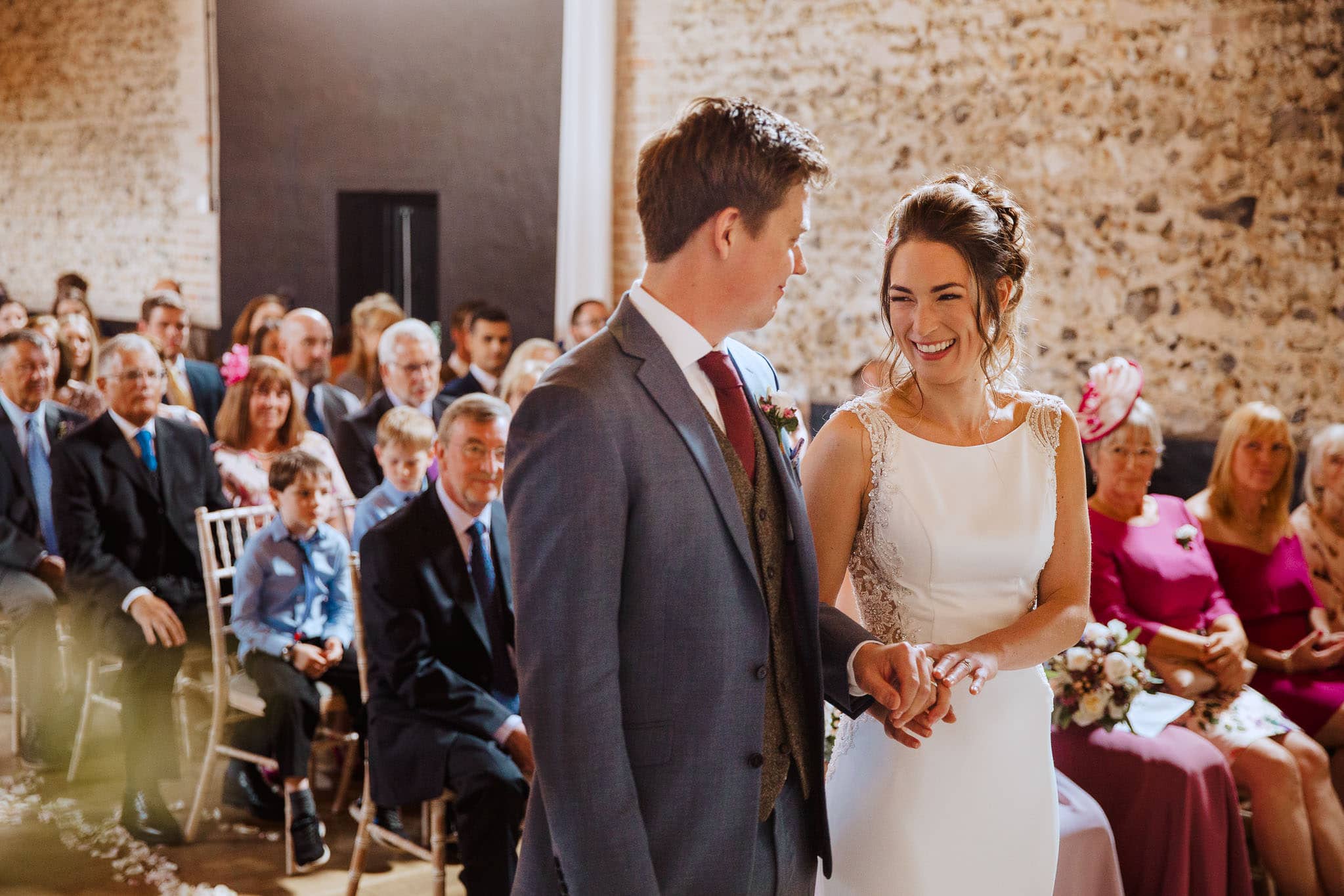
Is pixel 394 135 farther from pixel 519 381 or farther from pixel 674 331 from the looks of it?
pixel 674 331

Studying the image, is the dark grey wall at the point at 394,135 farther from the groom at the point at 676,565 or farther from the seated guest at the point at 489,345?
the groom at the point at 676,565

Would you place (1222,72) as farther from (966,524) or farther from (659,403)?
(659,403)

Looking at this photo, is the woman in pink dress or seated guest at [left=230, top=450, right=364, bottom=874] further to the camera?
seated guest at [left=230, top=450, right=364, bottom=874]

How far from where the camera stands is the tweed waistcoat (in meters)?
1.64

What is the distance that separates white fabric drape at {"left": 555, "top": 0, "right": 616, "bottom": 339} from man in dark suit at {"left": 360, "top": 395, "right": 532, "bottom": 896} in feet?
15.9

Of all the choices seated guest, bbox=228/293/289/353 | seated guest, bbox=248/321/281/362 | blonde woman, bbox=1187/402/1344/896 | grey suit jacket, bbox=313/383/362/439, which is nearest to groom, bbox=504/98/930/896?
blonde woman, bbox=1187/402/1344/896

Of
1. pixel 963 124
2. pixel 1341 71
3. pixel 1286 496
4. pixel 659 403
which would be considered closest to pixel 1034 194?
pixel 963 124

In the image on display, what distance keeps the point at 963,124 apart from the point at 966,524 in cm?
517

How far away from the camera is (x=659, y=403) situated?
155 cm

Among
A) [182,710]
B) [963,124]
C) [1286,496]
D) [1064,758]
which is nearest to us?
[1064,758]

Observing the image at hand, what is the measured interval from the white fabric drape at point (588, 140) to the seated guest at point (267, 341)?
6.28 feet

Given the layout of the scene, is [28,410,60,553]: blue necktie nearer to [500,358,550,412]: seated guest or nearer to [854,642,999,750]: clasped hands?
[500,358,550,412]: seated guest

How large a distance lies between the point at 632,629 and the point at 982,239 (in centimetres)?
97

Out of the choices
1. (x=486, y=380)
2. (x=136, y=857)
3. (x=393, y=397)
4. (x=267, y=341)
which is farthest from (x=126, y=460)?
(x=267, y=341)
